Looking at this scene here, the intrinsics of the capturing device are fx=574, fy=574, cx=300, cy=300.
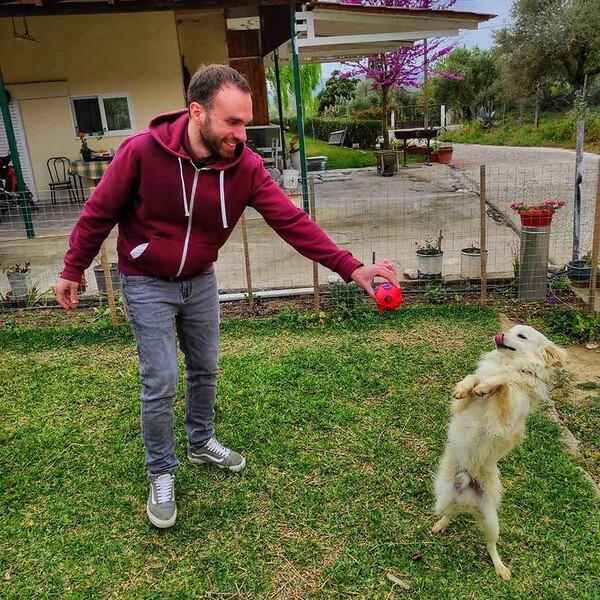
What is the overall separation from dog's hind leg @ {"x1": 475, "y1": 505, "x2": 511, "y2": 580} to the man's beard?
1.76 metres

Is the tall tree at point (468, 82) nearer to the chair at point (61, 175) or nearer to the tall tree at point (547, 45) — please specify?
the tall tree at point (547, 45)

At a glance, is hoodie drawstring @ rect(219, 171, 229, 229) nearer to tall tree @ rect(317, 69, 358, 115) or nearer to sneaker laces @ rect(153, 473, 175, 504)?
sneaker laces @ rect(153, 473, 175, 504)

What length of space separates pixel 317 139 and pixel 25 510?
Result: 25233 millimetres

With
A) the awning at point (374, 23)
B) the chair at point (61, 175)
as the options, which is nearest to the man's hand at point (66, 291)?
the awning at point (374, 23)

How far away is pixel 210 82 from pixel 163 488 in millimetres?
1777

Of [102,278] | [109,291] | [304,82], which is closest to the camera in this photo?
[109,291]

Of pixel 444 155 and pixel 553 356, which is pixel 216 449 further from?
pixel 444 155

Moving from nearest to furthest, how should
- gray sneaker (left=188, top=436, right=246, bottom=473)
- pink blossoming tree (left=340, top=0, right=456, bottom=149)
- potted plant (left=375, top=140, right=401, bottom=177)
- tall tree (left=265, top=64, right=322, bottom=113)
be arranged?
gray sneaker (left=188, top=436, right=246, bottom=473) → potted plant (left=375, top=140, right=401, bottom=177) → pink blossoming tree (left=340, top=0, right=456, bottom=149) → tall tree (left=265, top=64, right=322, bottom=113)

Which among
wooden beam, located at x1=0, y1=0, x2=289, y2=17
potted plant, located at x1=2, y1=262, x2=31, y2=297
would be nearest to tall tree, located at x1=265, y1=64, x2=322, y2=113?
wooden beam, located at x1=0, y1=0, x2=289, y2=17

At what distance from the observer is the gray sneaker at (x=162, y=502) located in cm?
259

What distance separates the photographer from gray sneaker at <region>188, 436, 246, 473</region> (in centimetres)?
298

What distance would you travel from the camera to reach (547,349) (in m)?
2.43

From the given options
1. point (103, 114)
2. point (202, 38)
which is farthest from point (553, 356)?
point (202, 38)

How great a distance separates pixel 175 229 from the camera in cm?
236
